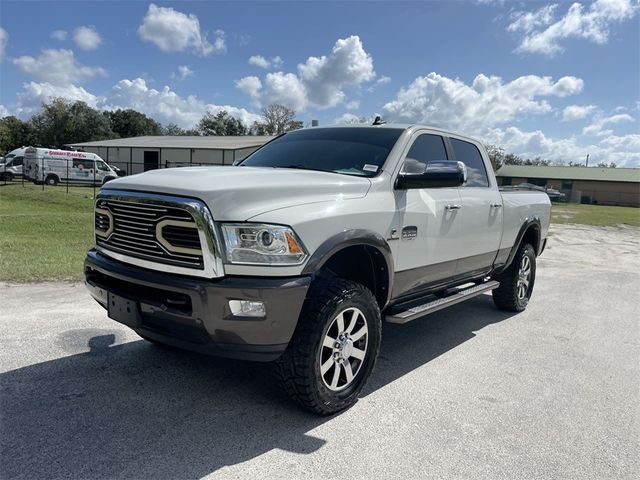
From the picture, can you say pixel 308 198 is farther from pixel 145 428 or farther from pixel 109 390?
pixel 109 390

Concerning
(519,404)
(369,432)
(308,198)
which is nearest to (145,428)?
(369,432)

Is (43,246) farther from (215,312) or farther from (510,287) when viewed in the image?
(510,287)

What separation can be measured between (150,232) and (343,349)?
1.49 meters

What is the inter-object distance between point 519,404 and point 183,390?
2.49 meters

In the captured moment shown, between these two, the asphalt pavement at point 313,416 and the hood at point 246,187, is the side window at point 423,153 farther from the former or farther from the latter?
the asphalt pavement at point 313,416

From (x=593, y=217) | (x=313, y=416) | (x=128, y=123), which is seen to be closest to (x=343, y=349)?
(x=313, y=416)

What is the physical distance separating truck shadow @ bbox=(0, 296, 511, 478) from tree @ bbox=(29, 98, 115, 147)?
76.6 meters

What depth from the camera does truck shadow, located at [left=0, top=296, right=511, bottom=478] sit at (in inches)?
108

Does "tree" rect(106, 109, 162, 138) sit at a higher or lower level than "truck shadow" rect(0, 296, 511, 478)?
higher

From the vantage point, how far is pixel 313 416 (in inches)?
134

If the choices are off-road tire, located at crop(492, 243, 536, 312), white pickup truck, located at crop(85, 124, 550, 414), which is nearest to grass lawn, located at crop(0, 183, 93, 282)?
white pickup truck, located at crop(85, 124, 550, 414)

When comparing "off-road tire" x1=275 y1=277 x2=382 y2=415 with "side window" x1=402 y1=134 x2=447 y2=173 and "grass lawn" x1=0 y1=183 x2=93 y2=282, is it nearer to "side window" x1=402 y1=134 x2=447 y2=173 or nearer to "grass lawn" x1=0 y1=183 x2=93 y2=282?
"side window" x1=402 y1=134 x2=447 y2=173

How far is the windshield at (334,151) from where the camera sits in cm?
417

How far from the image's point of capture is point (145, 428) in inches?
123
